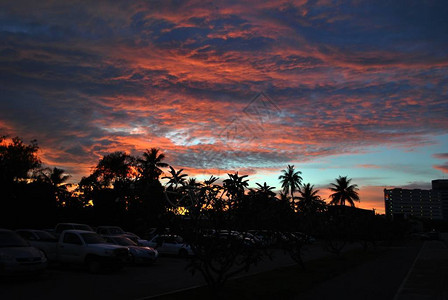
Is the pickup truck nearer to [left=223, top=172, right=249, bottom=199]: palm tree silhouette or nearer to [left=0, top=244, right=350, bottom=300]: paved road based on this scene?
[left=0, top=244, right=350, bottom=300]: paved road

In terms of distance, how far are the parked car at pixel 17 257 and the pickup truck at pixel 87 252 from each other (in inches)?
101

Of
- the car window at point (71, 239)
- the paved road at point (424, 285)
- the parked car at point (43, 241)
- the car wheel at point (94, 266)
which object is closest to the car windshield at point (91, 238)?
the car window at point (71, 239)

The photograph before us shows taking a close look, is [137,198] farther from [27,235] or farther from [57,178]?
[57,178]

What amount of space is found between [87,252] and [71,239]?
3.98ft

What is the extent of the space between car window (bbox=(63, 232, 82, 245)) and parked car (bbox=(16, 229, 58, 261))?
0.70 meters

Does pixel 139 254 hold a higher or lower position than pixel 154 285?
higher

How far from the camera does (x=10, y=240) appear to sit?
13695mm

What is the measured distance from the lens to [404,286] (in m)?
14.3

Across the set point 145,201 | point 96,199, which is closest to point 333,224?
point 145,201

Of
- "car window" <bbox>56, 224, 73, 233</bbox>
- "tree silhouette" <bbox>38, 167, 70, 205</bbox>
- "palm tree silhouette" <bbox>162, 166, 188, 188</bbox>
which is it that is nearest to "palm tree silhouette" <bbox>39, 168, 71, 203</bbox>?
"tree silhouette" <bbox>38, 167, 70, 205</bbox>

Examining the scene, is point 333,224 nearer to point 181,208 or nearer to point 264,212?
point 264,212

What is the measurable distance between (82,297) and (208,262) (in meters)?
3.91

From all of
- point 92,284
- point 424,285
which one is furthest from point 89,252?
point 424,285

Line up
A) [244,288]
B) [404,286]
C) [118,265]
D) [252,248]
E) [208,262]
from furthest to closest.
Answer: [118,265] → [404,286] → [244,288] → [252,248] → [208,262]
